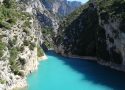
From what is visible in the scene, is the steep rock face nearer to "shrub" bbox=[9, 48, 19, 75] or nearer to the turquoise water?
"shrub" bbox=[9, 48, 19, 75]

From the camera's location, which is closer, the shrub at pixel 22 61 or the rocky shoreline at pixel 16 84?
the rocky shoreline at pixel 16 84

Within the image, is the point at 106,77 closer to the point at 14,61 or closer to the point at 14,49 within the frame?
the point at 14,49

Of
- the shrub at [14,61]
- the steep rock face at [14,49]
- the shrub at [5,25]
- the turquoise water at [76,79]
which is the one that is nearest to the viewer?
the steep rock face at [14,49]

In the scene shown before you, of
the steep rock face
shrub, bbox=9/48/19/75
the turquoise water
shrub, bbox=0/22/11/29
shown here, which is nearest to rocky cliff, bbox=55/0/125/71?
the turquoise water

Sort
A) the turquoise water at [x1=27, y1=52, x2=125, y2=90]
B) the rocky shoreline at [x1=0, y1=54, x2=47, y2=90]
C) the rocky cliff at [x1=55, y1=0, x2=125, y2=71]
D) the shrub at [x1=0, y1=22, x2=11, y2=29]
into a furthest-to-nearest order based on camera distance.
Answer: the rocky cliff at [x1=55, y1=0, x2=125, y2=71] → the shrub at [x1=0, y1=22, x2=11, y2=29] → the turquoise water at [x1=27, y1=52, x2=125, y2=90] → the rocky shoreline at [x1=0, y1=54, x2=47, y2=90]

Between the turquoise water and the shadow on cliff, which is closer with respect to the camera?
the turquoise water

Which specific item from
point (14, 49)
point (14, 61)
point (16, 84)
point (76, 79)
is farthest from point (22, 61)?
point (16, 84)

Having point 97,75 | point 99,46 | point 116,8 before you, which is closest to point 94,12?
point 99,46

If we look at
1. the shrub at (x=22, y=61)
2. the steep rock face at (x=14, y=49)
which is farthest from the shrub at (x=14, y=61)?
the shrub at (x=22, y=61)

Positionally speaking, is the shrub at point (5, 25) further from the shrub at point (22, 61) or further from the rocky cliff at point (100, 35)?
the rocky cliff at point (100, 35)
